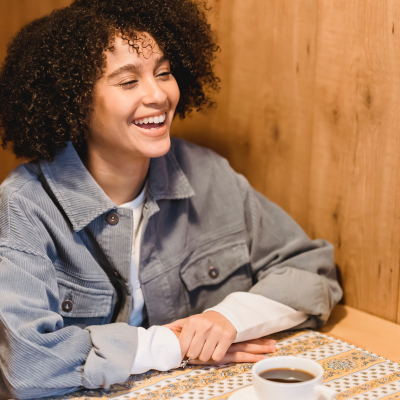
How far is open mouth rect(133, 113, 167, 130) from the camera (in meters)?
1.34

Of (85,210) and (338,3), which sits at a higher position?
(338,3)

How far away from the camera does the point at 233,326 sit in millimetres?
1268

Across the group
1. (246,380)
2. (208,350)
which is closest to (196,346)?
(208,350)

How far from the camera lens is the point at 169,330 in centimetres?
124

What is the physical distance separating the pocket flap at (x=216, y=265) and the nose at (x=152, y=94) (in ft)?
1.41

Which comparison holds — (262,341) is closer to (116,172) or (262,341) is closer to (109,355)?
(109,355)

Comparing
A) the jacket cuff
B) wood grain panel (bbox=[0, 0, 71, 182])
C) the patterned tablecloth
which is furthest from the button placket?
wood grain panel (bbox=[0, 0, 71, 182])

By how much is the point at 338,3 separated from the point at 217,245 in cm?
69

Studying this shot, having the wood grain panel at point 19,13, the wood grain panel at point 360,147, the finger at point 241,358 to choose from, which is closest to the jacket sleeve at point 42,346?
the finger at point 241,358

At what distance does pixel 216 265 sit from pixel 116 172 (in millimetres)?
359

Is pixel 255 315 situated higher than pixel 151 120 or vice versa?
pixel 151 120

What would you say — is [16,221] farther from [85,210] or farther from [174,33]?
[174,33]

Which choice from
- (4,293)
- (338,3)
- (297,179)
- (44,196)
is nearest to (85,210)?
(44,196)

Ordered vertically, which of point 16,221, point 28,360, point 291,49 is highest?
point 291,49
